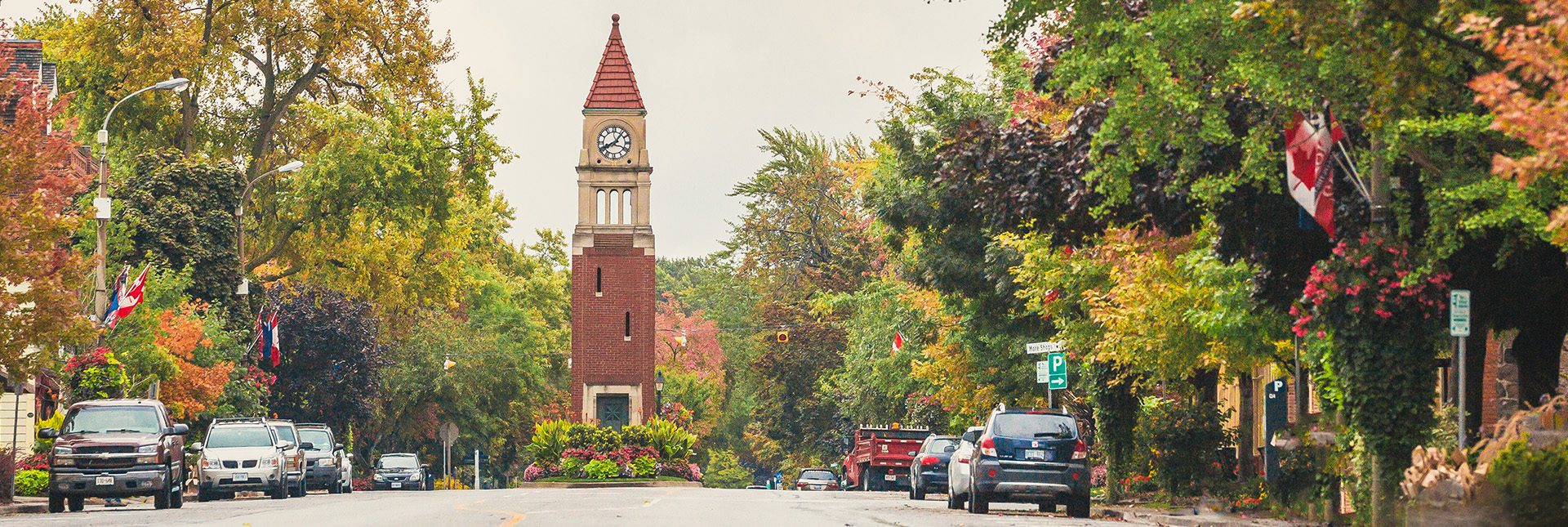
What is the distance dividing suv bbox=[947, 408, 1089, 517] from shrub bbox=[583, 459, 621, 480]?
3344cm

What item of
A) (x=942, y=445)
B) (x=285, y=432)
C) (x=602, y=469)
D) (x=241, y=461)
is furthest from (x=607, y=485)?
(x=241, y=461)

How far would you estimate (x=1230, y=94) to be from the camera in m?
22.0

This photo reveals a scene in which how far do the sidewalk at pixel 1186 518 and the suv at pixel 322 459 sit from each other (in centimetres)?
2111

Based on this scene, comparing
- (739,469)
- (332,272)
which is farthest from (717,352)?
(332,272)

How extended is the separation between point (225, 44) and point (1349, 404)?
120 ft

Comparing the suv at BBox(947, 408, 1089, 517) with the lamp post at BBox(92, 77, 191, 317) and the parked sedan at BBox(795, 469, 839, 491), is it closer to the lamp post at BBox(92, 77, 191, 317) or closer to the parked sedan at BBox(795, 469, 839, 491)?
the lamp post at BBox(92, 77, 191, 317)

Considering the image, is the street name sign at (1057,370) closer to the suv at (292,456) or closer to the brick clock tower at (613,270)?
the suv at (292,456)

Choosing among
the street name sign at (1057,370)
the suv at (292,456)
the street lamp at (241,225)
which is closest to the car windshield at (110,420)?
the suv at (292,456)

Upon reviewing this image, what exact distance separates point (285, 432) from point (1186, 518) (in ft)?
75.0

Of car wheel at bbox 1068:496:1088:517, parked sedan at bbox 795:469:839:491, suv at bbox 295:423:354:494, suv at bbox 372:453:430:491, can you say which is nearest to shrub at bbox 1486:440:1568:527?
car wheel at bbox 1068:496:1088:517

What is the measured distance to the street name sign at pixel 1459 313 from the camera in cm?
1806

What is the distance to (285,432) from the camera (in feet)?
138

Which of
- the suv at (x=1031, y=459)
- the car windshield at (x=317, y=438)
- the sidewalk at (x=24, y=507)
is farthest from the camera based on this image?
the car windshield at (x=317, y=438)

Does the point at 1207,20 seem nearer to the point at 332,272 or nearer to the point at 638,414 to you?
the point at 332,272
